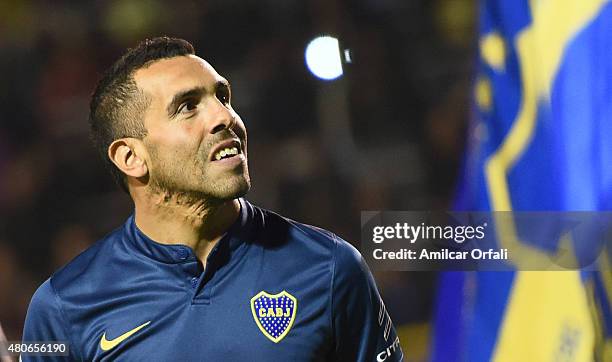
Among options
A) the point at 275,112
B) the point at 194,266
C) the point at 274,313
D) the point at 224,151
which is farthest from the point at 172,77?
the point at 275,112

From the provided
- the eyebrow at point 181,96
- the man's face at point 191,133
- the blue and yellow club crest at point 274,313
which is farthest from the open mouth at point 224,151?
Result: the blue and yellow club crest at point 274,313

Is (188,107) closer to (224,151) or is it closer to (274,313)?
(224,151)

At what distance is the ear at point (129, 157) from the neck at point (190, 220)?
0.06 metres

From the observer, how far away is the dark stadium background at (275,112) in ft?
7.64

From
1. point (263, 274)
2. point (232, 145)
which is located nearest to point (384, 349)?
point (263, 274)

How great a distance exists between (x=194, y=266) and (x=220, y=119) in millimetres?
273

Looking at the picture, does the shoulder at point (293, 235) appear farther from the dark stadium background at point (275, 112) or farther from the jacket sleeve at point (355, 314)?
the dark stadium background at point (275, 112)

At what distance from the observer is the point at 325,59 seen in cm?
238

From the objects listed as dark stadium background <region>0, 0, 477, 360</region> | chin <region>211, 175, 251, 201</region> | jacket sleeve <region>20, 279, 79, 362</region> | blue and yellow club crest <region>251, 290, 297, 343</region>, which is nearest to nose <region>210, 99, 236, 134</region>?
chin <region>211, 175, 251, 201</region>

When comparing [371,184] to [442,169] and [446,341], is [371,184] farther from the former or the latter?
[446,341]

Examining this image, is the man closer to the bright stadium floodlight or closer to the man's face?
the man's face

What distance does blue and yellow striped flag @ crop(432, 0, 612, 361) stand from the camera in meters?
2.08

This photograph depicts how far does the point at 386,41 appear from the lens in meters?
2.40

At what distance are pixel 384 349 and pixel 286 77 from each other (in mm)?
923
